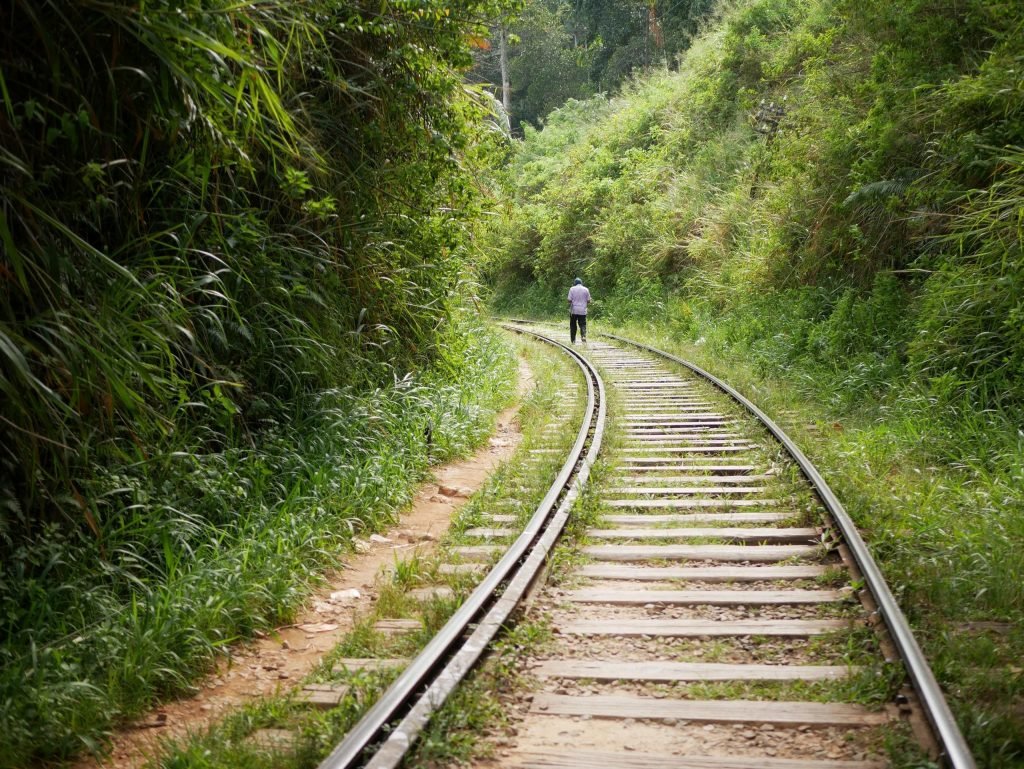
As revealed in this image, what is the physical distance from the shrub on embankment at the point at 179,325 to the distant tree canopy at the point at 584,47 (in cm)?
3177

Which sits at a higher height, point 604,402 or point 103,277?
point 103,277

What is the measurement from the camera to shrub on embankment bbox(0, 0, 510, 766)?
152 inches

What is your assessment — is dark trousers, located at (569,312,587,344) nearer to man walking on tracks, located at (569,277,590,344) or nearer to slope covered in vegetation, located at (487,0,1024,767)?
man walking on tracks, located at (569,277,590,344)

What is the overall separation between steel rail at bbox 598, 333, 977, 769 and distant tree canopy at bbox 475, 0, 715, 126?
33217 mm

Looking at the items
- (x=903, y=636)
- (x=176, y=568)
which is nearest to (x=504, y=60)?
(x=176, y=568)

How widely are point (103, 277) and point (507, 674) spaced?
Answer: 294 cm

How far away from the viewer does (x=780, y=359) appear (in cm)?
1295

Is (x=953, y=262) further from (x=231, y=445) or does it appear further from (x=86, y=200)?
(x=86, y=200)

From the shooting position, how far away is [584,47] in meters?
48.9

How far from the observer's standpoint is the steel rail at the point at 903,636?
109 inches

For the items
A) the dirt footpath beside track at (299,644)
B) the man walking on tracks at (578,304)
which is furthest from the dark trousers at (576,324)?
the dirt footpath beside track at (299,644)

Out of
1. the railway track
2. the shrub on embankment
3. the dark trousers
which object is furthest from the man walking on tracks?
the railway track

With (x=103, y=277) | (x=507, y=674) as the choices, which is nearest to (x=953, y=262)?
(x=507, y=674)

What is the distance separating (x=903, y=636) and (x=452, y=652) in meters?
1.98
